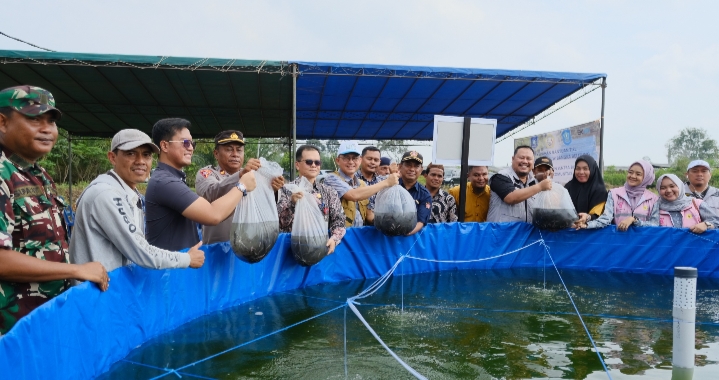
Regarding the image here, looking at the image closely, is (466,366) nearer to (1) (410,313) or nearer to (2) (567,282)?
(1) (410,313)

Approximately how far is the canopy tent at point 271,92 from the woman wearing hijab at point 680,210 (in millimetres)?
A: 3777

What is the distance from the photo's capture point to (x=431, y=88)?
1052 cm

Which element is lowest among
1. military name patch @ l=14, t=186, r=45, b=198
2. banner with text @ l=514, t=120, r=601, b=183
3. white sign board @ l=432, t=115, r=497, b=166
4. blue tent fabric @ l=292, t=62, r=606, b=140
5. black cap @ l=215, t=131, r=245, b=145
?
military name patch @ l=14, t=186, r=45, b=198

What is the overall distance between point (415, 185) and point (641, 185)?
116 inches

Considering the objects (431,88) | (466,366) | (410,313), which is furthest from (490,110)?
(466,366)

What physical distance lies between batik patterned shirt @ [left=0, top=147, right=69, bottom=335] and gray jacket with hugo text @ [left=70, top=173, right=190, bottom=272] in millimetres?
303

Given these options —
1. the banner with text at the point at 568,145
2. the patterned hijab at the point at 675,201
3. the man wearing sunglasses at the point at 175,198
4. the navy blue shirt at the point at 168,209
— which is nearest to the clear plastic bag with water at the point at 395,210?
the man wearing sunglasses at the point at 175,198

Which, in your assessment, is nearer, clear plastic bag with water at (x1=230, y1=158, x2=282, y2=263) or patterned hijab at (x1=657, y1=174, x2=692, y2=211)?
clear plastic bag with water at (x1=230, y1=158, x2=282, y2=263)

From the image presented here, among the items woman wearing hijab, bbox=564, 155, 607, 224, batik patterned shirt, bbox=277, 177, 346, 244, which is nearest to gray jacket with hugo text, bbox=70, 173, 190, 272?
batik patterned shirt, bbox=277, 177, 346, 244

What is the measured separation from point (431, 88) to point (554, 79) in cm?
259

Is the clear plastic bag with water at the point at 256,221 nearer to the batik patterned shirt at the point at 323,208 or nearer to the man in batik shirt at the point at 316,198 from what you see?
the man in batik shirt at the point at 316,198

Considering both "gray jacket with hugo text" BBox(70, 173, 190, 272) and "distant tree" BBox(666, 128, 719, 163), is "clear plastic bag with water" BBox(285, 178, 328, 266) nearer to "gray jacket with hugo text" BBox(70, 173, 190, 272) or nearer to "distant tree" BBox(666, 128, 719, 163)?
"gray jacket with hugo text" BBox(70, 173, 190, 272)

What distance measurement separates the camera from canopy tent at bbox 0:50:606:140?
816cm

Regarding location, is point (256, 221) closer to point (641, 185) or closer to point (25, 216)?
point (25, 216)
